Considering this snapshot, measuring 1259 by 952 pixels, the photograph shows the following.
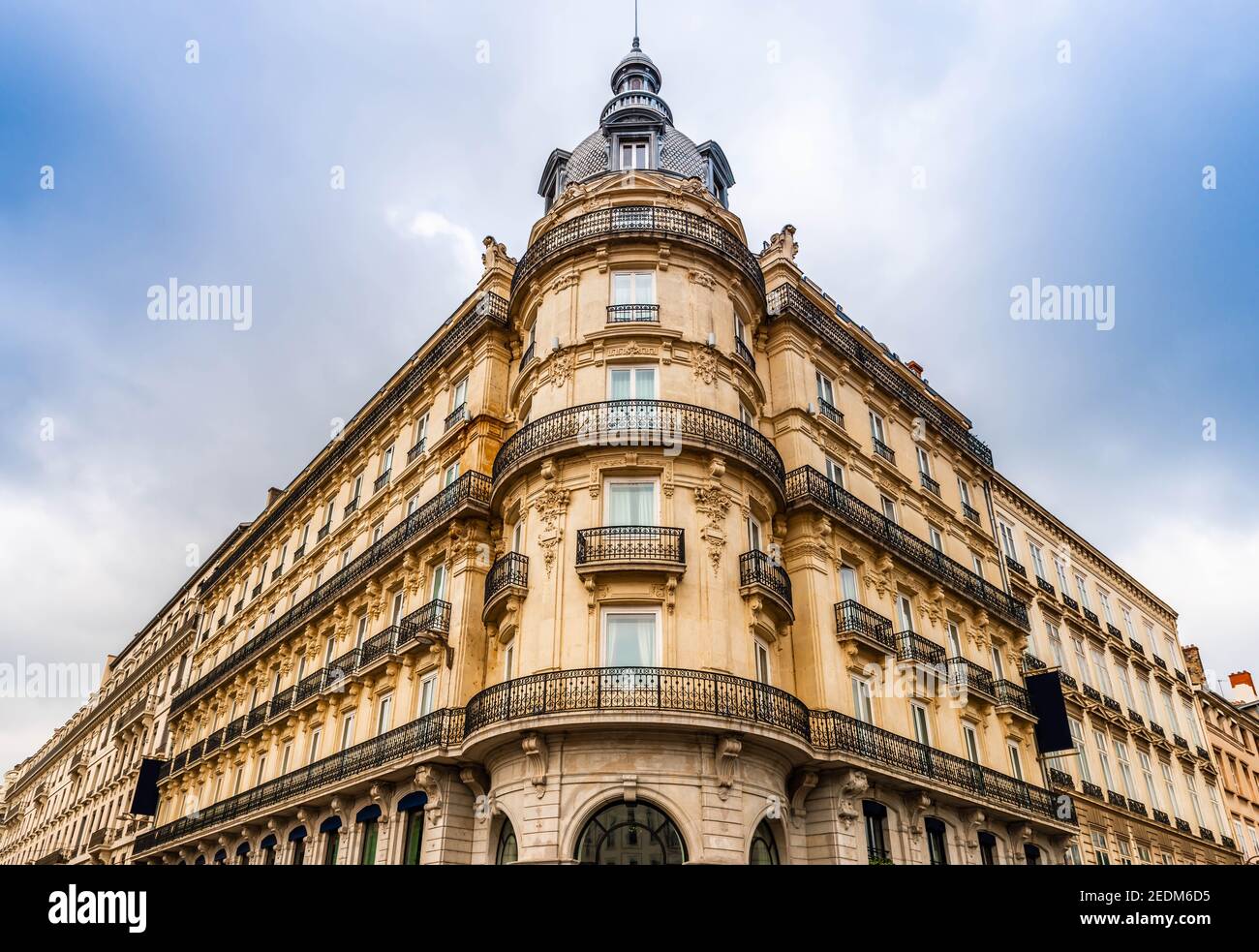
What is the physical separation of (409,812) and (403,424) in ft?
48.4

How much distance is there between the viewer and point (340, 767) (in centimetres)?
2348

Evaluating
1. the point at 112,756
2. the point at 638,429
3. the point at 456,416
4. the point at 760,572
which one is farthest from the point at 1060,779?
the point at 112,756

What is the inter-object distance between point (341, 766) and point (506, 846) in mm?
7298

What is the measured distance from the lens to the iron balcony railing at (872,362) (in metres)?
27.2

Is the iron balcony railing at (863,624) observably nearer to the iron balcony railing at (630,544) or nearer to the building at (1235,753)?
the iron balcony railing at (630,544)

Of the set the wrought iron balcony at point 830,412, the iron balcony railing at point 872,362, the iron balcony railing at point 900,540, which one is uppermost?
the iron balcony railing at point 872,362

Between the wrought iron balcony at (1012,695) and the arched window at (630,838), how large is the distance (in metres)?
14.9

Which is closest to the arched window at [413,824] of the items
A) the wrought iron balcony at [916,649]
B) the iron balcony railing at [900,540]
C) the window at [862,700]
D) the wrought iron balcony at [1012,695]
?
the window at [862,700]

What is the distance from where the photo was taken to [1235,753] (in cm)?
4606

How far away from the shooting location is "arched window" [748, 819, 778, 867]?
17688 mm

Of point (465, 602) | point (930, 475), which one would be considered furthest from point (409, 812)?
point (930, 475)

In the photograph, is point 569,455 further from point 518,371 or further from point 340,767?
point 340,767

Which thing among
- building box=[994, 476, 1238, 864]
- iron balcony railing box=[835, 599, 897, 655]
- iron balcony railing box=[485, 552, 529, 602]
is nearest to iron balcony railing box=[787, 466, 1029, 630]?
iron balcony railing box=[835, 599, 897, 655]
